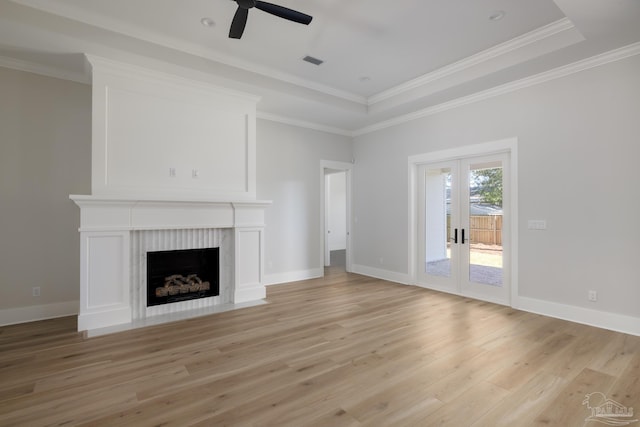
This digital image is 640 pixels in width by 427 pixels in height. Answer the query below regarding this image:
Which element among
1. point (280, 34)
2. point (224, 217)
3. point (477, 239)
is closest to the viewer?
point (280, 34)

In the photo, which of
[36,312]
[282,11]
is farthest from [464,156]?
[36,312]

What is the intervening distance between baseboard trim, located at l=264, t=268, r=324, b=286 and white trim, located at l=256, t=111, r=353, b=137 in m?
2.96

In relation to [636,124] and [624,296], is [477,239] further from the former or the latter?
[636,124]

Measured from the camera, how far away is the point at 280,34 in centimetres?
373

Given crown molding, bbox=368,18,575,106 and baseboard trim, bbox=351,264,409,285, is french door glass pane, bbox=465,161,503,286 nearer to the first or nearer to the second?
baseboard trim, bbox=351,264,409,285

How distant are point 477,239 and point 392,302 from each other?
1715 millimetres

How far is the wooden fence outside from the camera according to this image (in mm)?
4742

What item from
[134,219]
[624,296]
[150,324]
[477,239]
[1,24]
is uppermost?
[1,24]

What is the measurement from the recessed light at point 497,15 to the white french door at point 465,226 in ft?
6.49

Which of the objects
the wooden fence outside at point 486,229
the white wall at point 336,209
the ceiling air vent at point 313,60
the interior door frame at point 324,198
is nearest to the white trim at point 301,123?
the interior door frame at point 324,198

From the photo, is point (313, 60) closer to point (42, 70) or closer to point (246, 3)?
point (246, 3)

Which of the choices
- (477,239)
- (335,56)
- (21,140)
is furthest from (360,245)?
(21,140)

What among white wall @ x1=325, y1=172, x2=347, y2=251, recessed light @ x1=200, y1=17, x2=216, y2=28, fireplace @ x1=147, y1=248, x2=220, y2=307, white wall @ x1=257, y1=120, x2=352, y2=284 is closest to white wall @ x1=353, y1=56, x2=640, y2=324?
white wall @ x1=257, y1=120, x2=352, y2=284

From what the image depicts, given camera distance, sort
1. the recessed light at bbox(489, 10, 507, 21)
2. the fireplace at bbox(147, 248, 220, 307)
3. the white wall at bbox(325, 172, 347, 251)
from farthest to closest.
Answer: the white wall at bbox(325, 172, 347, 251) < the fireplace at bbox(147, 248, 220, 307) < the recessed light at bbox(489, 10, 507, 21)
